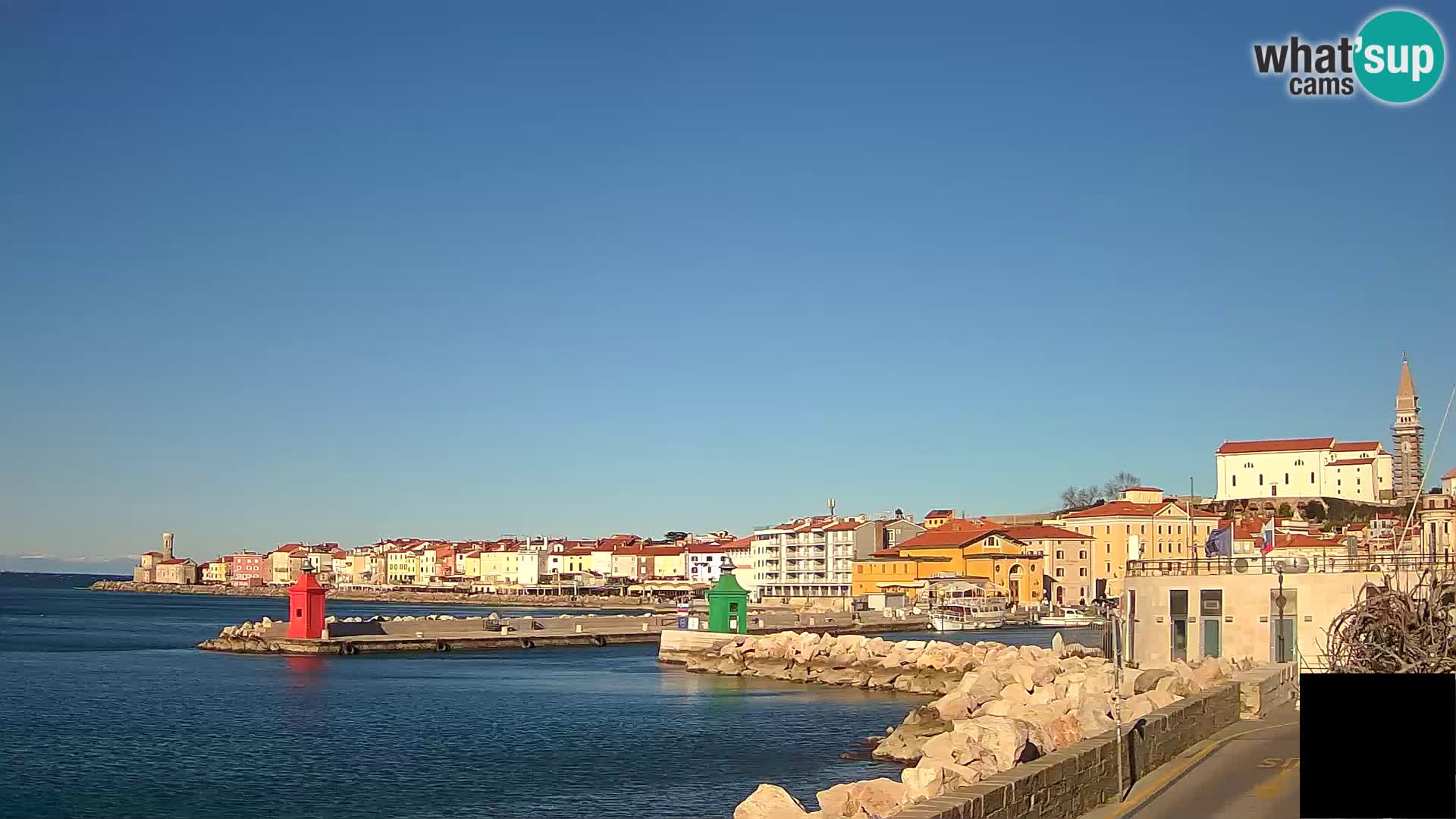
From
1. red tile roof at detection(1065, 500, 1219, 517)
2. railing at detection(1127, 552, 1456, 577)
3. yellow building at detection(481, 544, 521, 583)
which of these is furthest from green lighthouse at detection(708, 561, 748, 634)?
yellow building at detection(481, 544, 521, 583)

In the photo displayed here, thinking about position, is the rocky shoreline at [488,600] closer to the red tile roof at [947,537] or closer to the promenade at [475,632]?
the red tile roof at [947,537]

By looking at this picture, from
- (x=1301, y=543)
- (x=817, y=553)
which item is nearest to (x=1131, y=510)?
(x=817, y=553)

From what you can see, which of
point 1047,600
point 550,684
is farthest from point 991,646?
point 1047,600

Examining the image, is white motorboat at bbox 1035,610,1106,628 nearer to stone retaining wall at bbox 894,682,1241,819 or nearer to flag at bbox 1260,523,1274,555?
flag at bbox 1260,523,1274,555

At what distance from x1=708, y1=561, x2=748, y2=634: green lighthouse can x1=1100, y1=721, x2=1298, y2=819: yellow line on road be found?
149ft

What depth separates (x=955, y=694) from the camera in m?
33.9

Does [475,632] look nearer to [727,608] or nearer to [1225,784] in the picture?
[727,608]

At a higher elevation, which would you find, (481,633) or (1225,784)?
(1225,784)

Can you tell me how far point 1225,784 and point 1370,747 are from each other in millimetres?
8052

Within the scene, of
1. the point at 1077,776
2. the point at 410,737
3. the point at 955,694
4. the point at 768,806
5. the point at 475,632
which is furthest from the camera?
the point at 475,632

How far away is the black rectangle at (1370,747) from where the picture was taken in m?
7.30

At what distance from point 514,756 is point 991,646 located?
24.6m

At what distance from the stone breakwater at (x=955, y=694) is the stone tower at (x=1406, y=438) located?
95.9 metres

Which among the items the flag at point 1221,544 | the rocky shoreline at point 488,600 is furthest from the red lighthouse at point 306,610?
the rocky shoreline at point 488,600
